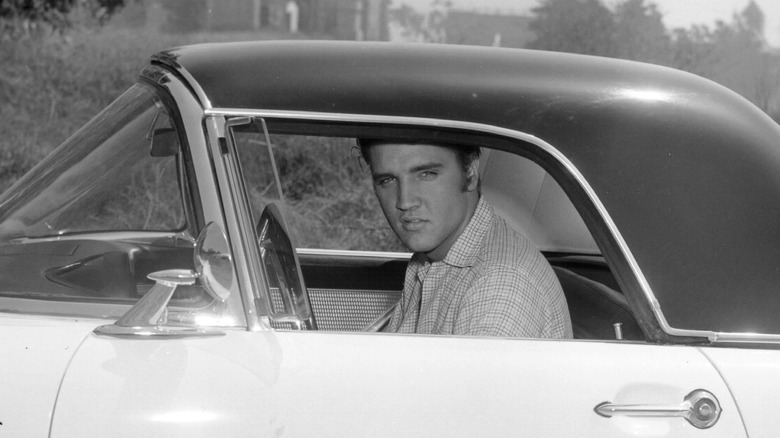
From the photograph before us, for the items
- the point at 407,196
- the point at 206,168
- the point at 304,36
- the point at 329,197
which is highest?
the point at 206,168

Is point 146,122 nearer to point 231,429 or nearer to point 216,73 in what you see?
point 216,73

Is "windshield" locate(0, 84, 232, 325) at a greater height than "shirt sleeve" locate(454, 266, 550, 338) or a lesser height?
→ greater

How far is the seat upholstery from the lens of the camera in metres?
2.49

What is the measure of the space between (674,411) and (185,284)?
0.94m

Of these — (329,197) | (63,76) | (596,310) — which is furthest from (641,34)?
(596,310)

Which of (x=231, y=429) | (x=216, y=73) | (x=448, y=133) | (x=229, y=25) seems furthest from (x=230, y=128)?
(x=229, y=25)

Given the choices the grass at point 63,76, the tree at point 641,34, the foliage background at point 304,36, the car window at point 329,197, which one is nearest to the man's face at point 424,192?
the car window at point 329,197

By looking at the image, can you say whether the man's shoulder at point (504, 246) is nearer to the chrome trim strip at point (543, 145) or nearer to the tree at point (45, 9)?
the chrome trim strip at point (543, 145)

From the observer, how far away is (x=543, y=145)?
209cm

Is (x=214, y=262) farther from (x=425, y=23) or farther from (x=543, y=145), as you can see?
(x=425, y=23)

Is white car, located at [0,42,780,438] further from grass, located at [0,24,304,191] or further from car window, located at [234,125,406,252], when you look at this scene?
grass, located at [0,24,304,191]

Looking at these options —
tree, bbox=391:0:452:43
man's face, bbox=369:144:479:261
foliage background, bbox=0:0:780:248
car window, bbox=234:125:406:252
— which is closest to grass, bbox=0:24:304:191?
foliage background, bbox=0:0:780:248

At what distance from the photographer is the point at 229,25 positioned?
11.9 metres

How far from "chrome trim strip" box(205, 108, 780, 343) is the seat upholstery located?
374 millimetres
